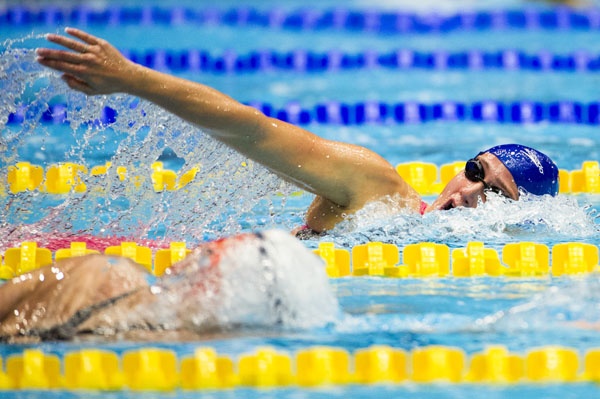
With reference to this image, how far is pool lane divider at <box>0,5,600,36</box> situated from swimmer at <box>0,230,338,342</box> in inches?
256

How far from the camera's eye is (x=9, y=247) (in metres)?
3.40

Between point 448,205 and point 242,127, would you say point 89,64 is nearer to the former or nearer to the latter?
point 242,127

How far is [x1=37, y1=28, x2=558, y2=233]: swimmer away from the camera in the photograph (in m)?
2.59

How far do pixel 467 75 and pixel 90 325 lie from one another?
5.28 metres

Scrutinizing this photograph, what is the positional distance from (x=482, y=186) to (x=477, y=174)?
5 cm

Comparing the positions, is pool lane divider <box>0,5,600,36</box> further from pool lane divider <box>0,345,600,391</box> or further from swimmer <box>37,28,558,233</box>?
pool lane divider <box>0,345,600,391</box>

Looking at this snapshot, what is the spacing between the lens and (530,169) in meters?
3.39

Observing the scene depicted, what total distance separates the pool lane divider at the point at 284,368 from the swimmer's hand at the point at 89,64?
2.30 ft

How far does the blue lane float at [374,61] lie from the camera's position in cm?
719

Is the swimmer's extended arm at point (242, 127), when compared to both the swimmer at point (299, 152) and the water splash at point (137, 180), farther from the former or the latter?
the water splash at point (137, 180)

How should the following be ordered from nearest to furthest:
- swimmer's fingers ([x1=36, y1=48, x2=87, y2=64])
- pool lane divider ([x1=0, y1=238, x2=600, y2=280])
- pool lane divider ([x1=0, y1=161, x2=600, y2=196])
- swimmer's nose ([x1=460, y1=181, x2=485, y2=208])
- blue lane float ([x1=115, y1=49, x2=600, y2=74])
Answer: swimmer's fingers ([x1=36, y1=48, x2=87, y2=64]), pool lane divider ([x1=0, y1=238, x2=600, y2=280]), swimmer's nose ([x1=460, y1=181, x2=485, y2=208]), pool lane divider ([x1=0, y1=161, x2=600, y2=196]), blue lane float ([x1=115, y1=49, x2=600, y2=74])

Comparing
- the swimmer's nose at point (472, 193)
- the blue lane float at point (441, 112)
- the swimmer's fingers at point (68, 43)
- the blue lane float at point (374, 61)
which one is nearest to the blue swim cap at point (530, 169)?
the swimmer's nose at point (472, 193)

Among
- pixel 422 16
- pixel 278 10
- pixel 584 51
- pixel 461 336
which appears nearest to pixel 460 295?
pixel 461 336

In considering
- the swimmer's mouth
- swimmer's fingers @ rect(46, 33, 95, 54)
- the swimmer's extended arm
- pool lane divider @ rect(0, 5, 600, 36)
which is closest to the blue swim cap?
the swimmer's mouth
